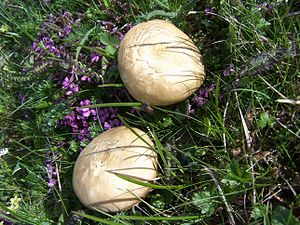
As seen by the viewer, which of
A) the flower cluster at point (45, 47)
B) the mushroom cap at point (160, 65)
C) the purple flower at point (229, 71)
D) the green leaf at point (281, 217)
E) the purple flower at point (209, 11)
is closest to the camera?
the green leaf at point (281, 217)

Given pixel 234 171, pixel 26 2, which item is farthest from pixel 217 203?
pixel 26 2

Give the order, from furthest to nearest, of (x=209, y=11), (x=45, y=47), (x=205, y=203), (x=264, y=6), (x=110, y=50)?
(x=45, y=47), (x=110, y=50), (x=209, y=11), (x=264, y=6), (x=205, y=203)

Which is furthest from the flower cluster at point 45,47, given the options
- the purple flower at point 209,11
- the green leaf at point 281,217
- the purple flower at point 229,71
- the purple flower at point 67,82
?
the green leaf at point 281,217

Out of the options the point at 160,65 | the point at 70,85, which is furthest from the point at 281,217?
the point at 70,85

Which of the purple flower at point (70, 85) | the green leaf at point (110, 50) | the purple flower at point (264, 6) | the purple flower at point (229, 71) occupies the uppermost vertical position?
the purple flower at point (264, 6)

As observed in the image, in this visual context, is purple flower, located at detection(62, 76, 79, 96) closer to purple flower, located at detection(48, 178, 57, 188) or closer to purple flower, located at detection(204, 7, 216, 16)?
purple flower, located at detection(48, 178, 57, 188)

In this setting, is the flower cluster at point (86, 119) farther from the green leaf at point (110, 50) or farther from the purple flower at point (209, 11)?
the purple flower at point (209, 11)

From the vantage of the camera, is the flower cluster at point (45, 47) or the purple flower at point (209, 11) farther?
the flower cluster at point (45, 47)

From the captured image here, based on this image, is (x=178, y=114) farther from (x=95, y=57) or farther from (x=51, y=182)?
(x=51, y=182)
